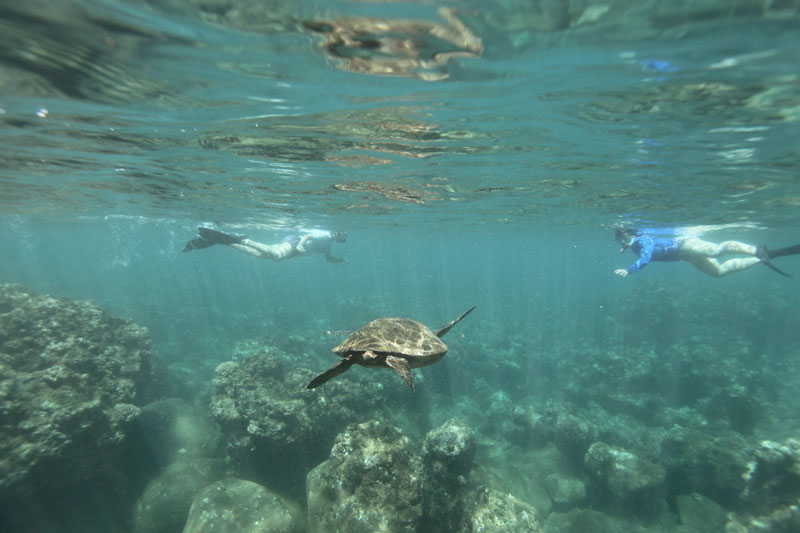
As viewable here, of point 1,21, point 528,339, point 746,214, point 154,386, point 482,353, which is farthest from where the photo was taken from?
point 528,339

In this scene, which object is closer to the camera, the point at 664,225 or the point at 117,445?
the point at 117,445

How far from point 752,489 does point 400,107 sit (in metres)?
14.8

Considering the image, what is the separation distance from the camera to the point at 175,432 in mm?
12008

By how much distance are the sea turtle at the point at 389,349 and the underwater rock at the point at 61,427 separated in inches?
337

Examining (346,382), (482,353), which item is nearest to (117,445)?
(346,382)

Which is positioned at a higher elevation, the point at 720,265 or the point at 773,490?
the point at 720,265

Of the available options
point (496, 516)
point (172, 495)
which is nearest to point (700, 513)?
point (496, 516)

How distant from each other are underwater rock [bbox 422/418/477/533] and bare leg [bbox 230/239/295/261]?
49.6 ft

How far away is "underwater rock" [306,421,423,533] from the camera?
668cm

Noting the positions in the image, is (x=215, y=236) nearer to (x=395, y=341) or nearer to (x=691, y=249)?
(x=395, y=341)

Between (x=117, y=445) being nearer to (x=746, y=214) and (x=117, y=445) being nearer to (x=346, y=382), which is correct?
(x=346, y=382)

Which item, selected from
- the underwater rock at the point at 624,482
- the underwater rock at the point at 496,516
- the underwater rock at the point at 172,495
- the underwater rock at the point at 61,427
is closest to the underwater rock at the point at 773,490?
the underwater rock at the point at 624,482

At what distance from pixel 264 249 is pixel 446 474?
1643cm

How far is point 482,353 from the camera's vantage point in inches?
940
